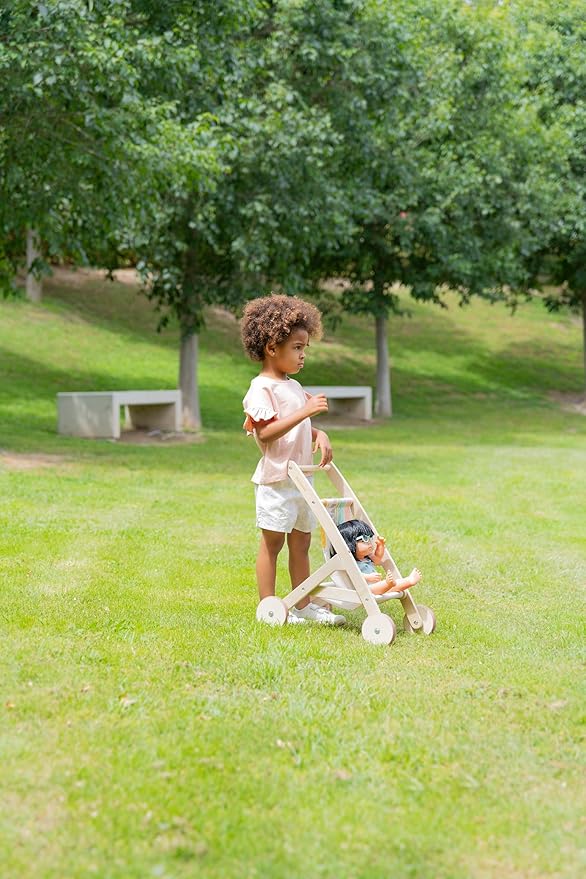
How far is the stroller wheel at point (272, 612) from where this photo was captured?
6.26 m

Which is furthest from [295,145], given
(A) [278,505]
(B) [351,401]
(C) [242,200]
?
(A) [278,505]

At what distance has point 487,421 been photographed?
93.2 feet

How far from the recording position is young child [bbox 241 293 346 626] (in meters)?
6.31

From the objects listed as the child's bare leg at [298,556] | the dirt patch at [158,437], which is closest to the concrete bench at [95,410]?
the dirt patch at [158,437]

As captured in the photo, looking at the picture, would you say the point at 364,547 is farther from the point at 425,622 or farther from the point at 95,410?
the point at 95,410

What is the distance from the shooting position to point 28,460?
52.2ft

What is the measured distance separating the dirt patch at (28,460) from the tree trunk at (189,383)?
686 centimetres

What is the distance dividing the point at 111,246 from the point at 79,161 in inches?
308

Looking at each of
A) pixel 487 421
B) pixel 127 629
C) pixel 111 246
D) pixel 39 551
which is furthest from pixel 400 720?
pixel 487 421

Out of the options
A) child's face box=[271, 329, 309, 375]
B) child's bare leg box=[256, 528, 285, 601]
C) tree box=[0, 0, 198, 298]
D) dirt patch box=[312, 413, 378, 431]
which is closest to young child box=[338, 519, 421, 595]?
child's bare leg box=[256, 528, 285, 601]

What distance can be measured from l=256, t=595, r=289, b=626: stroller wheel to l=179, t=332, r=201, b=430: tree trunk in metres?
17.2

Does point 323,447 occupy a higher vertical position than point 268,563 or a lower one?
higher

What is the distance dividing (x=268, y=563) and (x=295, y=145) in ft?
49.6

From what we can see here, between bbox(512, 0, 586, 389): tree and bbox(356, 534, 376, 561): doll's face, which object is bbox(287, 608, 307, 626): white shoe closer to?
bbox(356, 534, 376, 561): doll's face
